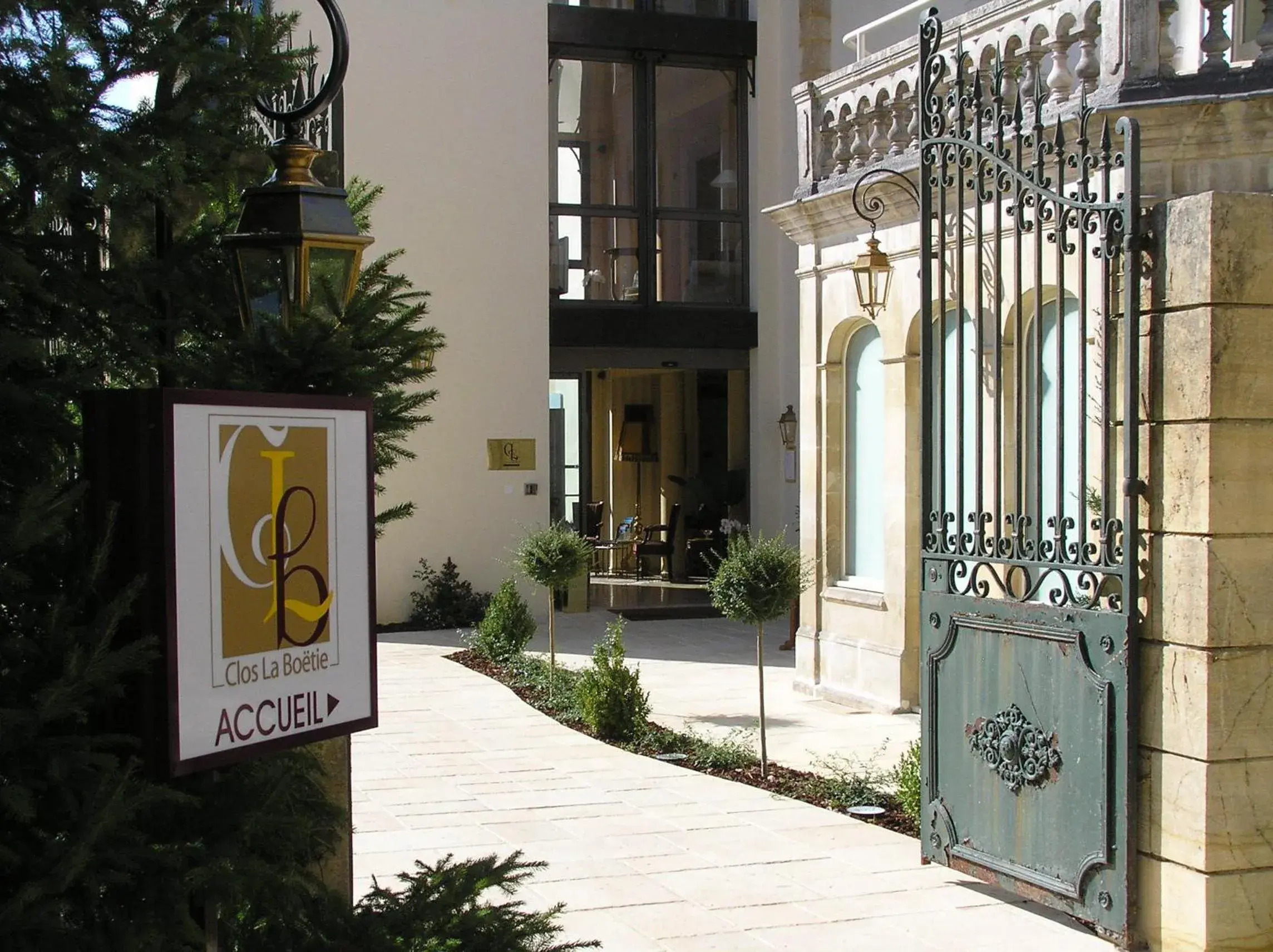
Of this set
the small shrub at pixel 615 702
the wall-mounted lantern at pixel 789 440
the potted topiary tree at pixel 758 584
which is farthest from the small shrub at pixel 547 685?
the wall-mounted lantern at pixel 789 440

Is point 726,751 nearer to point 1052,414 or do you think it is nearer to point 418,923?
point 1052,414

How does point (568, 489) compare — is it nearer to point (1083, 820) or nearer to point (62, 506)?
point (1083, 820)

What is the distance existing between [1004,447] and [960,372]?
3.57m

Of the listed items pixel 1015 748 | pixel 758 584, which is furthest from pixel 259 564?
pixel 758 584

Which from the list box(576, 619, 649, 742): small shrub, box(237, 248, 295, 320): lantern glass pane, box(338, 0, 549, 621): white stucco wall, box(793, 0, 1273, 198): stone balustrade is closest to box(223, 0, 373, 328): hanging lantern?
box(237, 248, 295, 320): lantern glass pane

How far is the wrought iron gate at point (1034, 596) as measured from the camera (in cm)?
552

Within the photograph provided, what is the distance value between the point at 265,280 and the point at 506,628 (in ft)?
37.7

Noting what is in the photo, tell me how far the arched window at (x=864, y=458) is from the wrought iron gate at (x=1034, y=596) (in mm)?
4438

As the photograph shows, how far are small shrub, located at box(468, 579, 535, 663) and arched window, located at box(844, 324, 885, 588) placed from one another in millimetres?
3744

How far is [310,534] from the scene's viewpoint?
303cm

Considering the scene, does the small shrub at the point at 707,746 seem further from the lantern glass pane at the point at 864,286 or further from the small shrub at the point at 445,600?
the small shrub at the point at 445,600

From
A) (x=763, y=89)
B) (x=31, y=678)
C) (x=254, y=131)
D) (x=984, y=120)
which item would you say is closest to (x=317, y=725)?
(x=31, y=678)

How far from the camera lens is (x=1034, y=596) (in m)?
6.36

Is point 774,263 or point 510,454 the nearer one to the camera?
point 510,454
